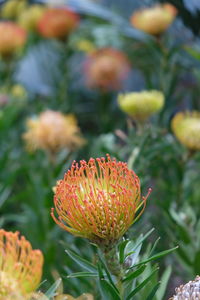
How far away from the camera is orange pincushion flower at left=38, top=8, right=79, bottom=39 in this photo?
1850 mm

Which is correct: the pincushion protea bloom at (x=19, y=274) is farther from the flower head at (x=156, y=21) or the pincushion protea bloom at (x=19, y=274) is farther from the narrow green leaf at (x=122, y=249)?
the flower head at (x=156, y=21)

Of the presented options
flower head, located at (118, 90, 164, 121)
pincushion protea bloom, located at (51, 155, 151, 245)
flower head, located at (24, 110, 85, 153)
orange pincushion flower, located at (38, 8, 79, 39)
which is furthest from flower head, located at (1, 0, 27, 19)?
pincushion protea bloom, located at (51, 155, 151, 245)

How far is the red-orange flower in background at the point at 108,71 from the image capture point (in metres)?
1.85

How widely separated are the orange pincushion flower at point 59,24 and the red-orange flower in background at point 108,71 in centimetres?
14

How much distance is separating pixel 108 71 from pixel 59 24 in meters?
0.23

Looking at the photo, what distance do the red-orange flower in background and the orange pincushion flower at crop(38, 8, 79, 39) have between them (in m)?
0.14

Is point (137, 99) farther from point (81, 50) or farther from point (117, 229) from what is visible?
point (81, 50)

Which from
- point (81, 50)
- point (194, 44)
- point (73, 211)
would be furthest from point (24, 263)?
point (81, 50)

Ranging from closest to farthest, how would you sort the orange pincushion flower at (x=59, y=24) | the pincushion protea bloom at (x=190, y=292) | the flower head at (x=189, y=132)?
the pincushion protea bloom at (x=190, y=292) → the flower head at (x=189, y=132) → the orange pincushion flower at (x=59, y=24)

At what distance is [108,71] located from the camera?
1849 millimetres

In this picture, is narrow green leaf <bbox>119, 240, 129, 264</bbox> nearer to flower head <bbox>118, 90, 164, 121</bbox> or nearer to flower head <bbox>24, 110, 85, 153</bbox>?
flower head <bbox>118, 90, 164, 121</bbox>

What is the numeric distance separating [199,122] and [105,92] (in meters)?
0.80

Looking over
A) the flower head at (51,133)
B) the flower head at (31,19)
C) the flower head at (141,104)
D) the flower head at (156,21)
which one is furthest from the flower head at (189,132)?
the flower head at (31,19)

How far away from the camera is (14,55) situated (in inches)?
72.1
